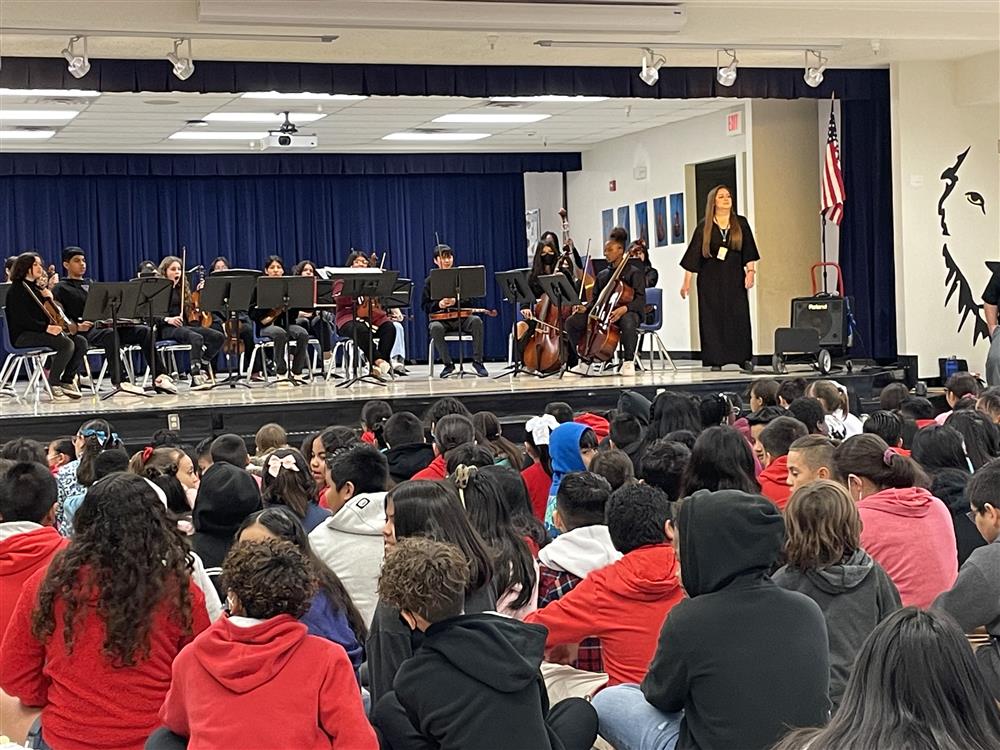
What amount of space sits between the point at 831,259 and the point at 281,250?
7.57m

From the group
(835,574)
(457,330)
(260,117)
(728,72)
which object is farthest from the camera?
(260,117)

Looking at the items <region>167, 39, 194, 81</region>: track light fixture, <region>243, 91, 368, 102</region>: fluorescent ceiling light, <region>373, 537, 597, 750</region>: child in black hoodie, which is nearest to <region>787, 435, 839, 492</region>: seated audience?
<region>373, 537, 597, 750</region>: child in black hoodie

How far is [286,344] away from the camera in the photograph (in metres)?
11.1

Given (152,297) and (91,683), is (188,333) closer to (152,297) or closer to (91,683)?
(152,297)

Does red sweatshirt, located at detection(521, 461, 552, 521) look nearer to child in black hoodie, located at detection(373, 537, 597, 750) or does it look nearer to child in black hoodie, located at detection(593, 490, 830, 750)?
child in black hoodie, located at detection(593, 490, 830, 750)

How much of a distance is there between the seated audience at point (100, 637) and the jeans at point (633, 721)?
0.89 meters

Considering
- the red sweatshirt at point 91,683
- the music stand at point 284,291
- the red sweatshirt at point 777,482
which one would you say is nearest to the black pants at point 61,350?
the music stand at point 284,291

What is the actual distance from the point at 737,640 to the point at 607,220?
45.6 ft

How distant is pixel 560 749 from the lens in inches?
97.0

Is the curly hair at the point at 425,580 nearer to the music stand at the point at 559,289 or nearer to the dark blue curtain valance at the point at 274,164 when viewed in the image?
the music stand at the point at 559,289

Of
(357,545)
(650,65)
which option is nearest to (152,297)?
(650,65)

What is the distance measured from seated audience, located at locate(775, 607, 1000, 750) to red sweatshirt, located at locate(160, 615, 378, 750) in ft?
3.38

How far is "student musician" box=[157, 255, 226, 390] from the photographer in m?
11.0

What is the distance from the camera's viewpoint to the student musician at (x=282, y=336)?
11.0 metres
